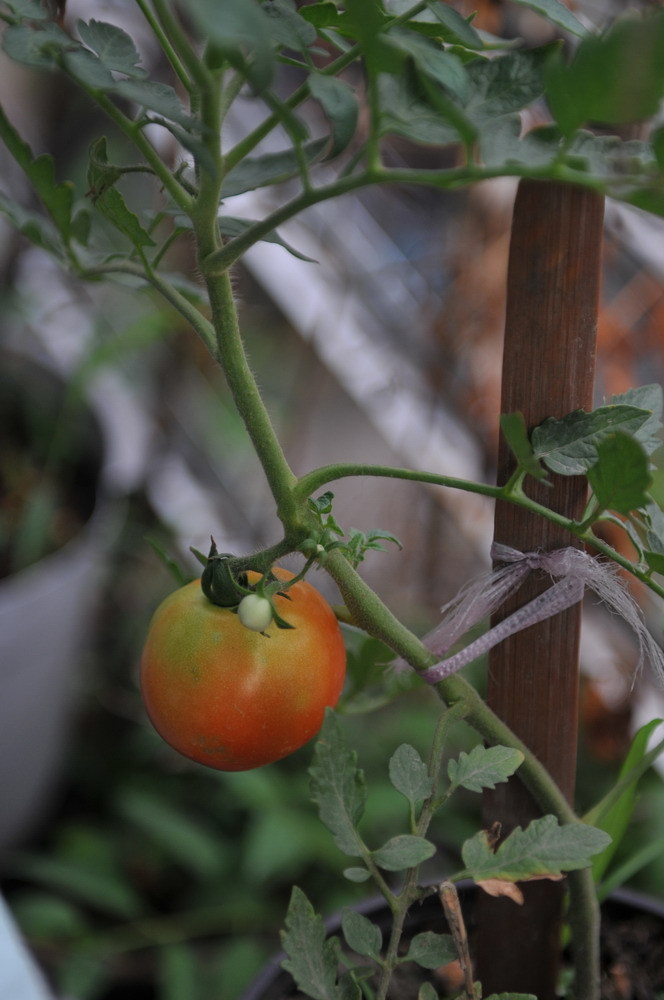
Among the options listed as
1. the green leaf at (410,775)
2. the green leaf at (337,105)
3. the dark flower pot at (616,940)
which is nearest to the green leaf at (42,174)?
the green leaf at (337,105)

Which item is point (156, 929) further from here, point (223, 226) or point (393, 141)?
point (393, 141)

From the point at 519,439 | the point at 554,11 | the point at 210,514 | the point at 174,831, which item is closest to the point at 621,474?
the point at 519,439

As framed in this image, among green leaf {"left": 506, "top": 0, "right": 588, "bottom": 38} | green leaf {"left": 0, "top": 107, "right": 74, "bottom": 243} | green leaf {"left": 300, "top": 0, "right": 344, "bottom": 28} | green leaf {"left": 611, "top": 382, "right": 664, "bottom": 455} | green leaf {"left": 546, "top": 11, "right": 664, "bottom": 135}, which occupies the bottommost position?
green leaf {"left": 611, "top": 382, "right": 664, "bottom": 455}

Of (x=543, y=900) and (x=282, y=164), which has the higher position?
(x=282, y=164)

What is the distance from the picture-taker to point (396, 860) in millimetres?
310

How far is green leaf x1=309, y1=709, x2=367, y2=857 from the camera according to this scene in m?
0.34

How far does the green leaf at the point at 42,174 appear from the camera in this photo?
0.32 meters

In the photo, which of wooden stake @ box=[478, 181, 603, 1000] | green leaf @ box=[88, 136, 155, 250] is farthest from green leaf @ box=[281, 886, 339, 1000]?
green leaf @ box=[88, 136, 155, 250]

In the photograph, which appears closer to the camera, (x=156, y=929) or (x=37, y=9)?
(x=37, y=9)

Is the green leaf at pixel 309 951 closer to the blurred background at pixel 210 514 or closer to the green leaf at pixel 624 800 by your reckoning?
the green leaf at pixel 624 800

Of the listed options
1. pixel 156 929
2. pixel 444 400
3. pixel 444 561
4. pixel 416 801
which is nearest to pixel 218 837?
pixel 156 929

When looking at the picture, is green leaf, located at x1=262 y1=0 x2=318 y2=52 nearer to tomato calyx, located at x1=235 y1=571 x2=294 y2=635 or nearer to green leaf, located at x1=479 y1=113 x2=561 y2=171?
green leaf, located at x1=479 y1=113 x2=561 y2=171

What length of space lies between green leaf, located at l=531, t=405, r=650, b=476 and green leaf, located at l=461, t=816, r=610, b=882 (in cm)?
12

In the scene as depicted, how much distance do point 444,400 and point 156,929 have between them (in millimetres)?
664
